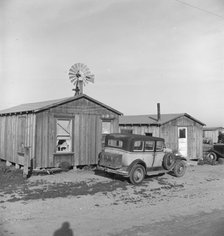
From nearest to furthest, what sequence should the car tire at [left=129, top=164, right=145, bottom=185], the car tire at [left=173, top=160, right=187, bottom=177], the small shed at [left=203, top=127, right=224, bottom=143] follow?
1. the car tire at [left=129, top=164, right=145, bottom=185]
2. the car tire at [left=173, top=160, right=187, bottom=177]
3. the small shed at [left=203, top=127, right=224, bottom=143]

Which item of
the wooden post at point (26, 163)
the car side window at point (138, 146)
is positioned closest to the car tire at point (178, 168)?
the car side window at point (138, 146)

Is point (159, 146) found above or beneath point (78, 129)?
beneath

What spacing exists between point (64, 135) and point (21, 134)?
235 cm

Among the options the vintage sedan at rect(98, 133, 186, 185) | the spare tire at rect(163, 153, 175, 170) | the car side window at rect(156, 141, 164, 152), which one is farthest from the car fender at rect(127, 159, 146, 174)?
the spare tire at rect(163, 153, 175, 170)

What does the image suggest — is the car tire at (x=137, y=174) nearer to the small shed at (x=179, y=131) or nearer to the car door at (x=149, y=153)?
the car door at (x=149, y=153)

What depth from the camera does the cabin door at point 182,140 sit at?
2097 centimetres

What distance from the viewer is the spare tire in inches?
527

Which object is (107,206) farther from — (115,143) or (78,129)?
→ (78,129)

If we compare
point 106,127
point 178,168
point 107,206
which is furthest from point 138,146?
point 106,127

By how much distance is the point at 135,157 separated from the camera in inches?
483

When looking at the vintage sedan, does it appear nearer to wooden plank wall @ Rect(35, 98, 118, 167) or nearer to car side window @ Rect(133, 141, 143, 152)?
car side window @ Rect(133, 141, 143, 152)

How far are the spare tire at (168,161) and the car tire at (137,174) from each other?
149 cm

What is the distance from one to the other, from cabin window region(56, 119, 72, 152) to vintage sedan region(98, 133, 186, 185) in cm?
279

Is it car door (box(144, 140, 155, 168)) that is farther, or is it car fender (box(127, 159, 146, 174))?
car door (box(144, 140, 155, 168))
